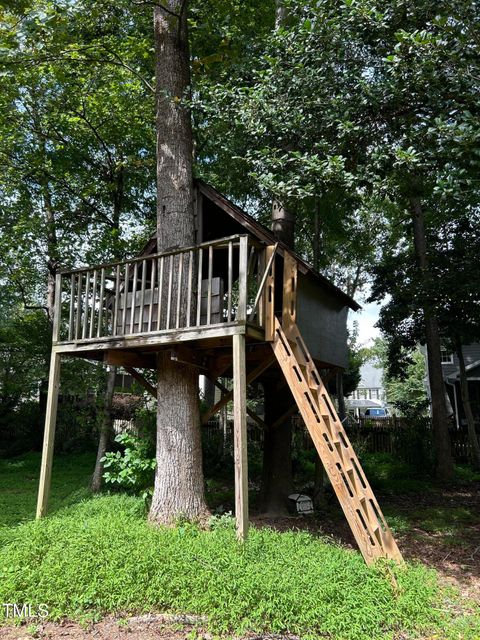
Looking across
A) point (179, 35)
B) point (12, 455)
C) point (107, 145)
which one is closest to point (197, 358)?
point (179, 35)

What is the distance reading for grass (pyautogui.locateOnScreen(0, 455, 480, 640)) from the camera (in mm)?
3965

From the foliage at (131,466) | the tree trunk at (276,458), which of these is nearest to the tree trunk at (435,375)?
the tree trunk at (276,458)

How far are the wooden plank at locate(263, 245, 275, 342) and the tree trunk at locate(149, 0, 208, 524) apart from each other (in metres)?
1.39

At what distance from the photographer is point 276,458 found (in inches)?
357

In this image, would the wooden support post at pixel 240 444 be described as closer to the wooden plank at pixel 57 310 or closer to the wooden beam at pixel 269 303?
the wooden beam at pixel 269 303

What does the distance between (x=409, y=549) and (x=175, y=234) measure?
5933 mm

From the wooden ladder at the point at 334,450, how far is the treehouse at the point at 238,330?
13 mm

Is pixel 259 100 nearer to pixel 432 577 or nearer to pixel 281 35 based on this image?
pixel 281 35

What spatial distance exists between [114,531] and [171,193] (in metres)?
5.07

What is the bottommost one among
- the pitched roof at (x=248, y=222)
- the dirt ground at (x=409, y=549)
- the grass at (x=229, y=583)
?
the dirt ground at (x=409, y=549)

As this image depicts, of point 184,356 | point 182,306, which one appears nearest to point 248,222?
point 182,306

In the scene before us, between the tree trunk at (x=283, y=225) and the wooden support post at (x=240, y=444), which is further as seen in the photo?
the tree trunk at (x=283, y=225)

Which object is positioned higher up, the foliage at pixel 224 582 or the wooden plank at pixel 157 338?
the wooden plank at pixel 157 338

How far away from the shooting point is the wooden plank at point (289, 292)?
7.07 m
